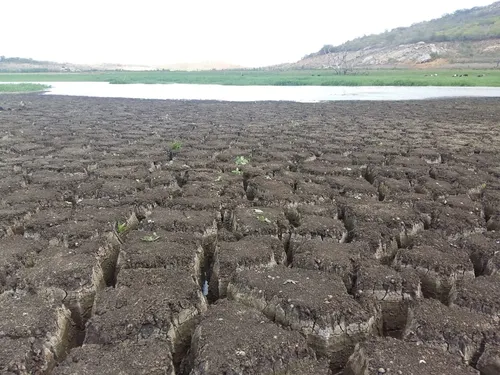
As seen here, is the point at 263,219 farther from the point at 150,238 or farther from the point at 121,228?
Result: the point at 121,228

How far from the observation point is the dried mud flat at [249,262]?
3922mm

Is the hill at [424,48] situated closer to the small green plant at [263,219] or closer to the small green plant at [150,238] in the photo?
the small green plant at [263,219]

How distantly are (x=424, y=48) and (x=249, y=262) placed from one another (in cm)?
9872

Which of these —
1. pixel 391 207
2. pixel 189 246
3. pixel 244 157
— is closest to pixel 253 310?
pixel 189 246

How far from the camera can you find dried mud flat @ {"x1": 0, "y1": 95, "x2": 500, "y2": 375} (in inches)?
154

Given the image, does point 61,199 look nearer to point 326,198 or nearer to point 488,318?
point 326,198

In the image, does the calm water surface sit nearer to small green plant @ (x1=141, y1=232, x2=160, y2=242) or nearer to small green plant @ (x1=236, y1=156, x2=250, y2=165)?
small green plant @ (x1=236, y1=156, x2=250, y2=165)

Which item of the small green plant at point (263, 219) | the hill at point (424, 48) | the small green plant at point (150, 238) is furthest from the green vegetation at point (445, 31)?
the small green plant at point (150, 238)

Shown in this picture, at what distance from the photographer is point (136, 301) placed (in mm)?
4512

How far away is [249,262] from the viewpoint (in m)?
5.52

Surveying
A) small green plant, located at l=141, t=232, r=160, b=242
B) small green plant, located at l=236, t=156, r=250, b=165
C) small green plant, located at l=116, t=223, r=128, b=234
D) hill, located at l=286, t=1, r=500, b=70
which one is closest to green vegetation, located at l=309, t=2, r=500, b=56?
hill, located at l=286, t=1, r=500, b=70

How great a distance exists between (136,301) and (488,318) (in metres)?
3.78

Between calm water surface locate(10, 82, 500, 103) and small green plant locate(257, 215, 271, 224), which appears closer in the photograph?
small green plant locate(257, 215, 271, 224)

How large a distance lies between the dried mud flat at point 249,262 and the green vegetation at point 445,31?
96486 millimetres
